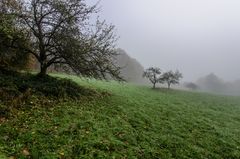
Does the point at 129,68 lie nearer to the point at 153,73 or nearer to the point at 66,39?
the point at 153,73

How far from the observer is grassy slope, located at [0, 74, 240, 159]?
1246 cm

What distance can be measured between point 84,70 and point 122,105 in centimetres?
385

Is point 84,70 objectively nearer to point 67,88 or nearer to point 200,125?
point 67,88

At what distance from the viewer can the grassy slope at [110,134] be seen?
1246 cm

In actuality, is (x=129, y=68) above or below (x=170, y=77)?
above

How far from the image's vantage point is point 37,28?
2192cm

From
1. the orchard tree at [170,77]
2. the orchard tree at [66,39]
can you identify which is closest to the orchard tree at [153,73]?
the orchard tree at [170,77]

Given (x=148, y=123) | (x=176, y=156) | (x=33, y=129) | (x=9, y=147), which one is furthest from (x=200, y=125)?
(x=9, y=147)

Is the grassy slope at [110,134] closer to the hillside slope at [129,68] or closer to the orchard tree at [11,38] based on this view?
the orchard tree at [11,38]

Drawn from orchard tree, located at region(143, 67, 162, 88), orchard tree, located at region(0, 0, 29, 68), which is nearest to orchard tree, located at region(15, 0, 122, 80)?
orchard tree, located at region(0, 0, 29, 68)

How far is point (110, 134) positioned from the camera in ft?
48.1

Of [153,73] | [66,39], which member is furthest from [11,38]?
[153,73]

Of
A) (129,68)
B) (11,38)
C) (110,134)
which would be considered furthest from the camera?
(129,68)

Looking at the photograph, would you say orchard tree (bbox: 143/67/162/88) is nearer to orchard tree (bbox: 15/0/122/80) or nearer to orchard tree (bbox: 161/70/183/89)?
orchard tree (bbox: 161/70/183/89)
